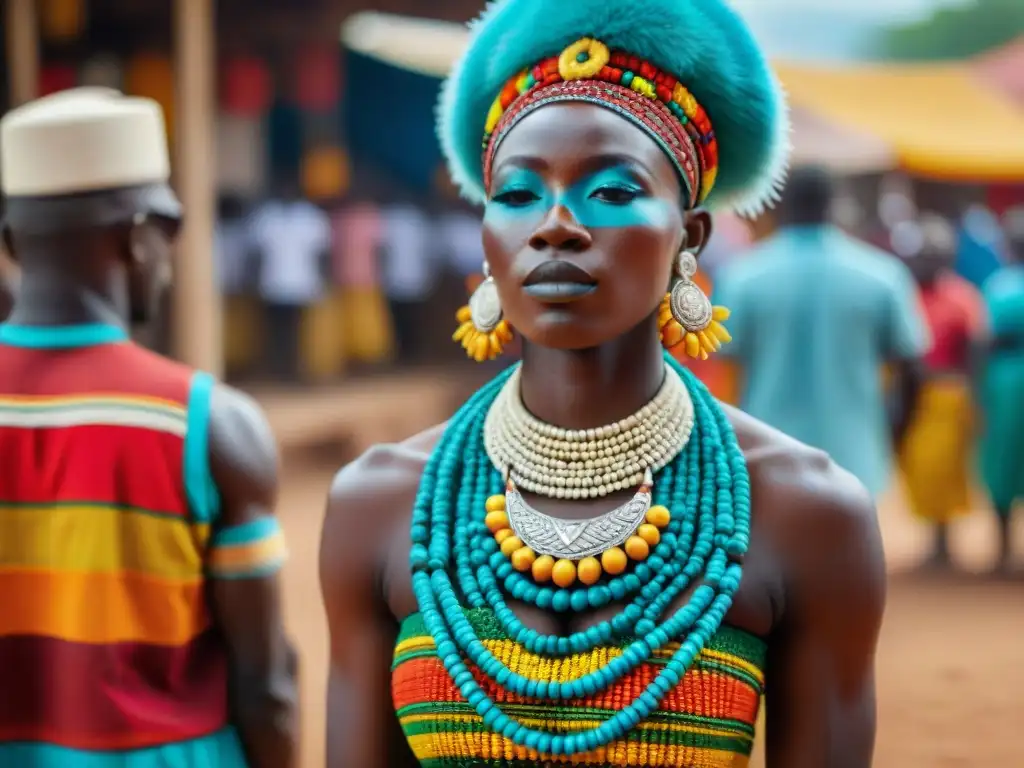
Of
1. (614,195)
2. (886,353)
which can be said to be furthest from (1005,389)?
(614,195)

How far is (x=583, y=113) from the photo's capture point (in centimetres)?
166

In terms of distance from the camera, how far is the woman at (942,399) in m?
7.05

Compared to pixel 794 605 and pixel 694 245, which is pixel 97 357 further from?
pixel 794 605

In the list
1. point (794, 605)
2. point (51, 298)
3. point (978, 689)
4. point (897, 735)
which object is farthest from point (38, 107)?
point (978, 689)

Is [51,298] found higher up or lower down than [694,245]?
lower down

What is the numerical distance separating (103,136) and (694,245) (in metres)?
1.34

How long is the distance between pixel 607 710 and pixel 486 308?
582 millimetres

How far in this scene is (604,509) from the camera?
1.70 meters

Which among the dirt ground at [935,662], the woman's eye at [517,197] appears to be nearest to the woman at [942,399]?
the dirt ground at [935,662]

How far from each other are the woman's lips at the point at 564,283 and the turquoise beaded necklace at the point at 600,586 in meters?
0.30

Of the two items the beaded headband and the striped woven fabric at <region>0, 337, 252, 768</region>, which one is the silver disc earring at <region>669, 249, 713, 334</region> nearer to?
the beaded headband

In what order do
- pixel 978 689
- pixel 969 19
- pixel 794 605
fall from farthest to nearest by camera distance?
pixel 969 19 < pixel 978 689 < pixel 794 605

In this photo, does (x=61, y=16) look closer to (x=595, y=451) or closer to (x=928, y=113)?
(x=595, y=451)

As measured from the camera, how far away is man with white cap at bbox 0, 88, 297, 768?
2.36 meters
